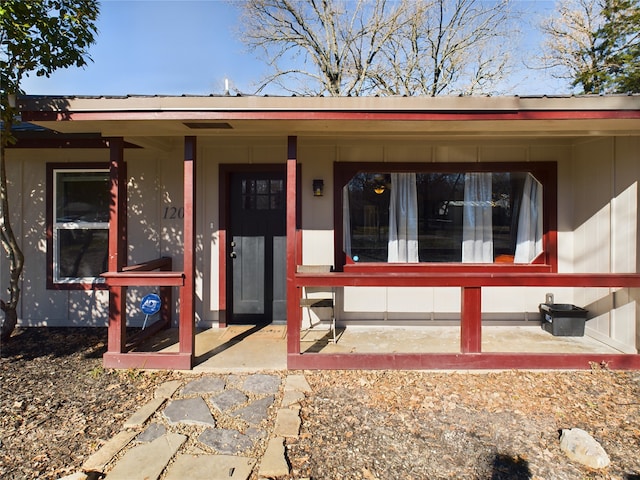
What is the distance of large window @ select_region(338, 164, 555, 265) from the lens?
519cm

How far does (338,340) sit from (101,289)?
3.02 metres

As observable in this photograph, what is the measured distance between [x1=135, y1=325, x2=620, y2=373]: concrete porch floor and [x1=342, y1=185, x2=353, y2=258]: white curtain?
1.01 metres

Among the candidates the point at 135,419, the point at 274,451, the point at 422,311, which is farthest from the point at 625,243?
the point at 135,419

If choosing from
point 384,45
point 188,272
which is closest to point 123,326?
point 188,272

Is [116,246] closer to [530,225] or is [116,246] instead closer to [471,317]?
[471,317]

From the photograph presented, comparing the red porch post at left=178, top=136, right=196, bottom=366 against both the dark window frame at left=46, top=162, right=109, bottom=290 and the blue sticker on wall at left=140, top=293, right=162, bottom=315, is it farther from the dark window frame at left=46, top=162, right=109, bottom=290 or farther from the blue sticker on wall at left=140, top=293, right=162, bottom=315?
the dark window frame at left=46, top=162, right=109, bottom=290

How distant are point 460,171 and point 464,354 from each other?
2.32 metres

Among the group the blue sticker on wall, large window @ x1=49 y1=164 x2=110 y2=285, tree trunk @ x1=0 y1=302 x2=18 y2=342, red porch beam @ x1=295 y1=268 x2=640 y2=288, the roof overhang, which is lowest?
tree trunk @ x1=0 y1=302 x2=18 y2=342

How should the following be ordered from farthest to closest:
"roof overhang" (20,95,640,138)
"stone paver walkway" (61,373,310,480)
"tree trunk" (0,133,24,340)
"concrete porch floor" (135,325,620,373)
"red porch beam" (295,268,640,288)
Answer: "tree trunk" (0,133,24,340), "concrete porch floor" (135,325,620,373), "red porch beam" (295,268,640,288), "roof overhang" (20,95,640,138), "stone paver walkway" (61,373,310,480)

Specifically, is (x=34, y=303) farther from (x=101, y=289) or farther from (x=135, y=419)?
(x=135, y=419)

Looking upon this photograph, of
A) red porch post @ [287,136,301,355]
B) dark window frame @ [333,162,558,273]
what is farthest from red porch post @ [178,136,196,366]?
dark window frame @ [333,162,558,273]

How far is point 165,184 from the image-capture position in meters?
5.20

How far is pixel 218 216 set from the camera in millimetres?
5188

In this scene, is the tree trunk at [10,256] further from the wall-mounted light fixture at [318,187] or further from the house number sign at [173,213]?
the wall-mounted light fixture at [318,187]
